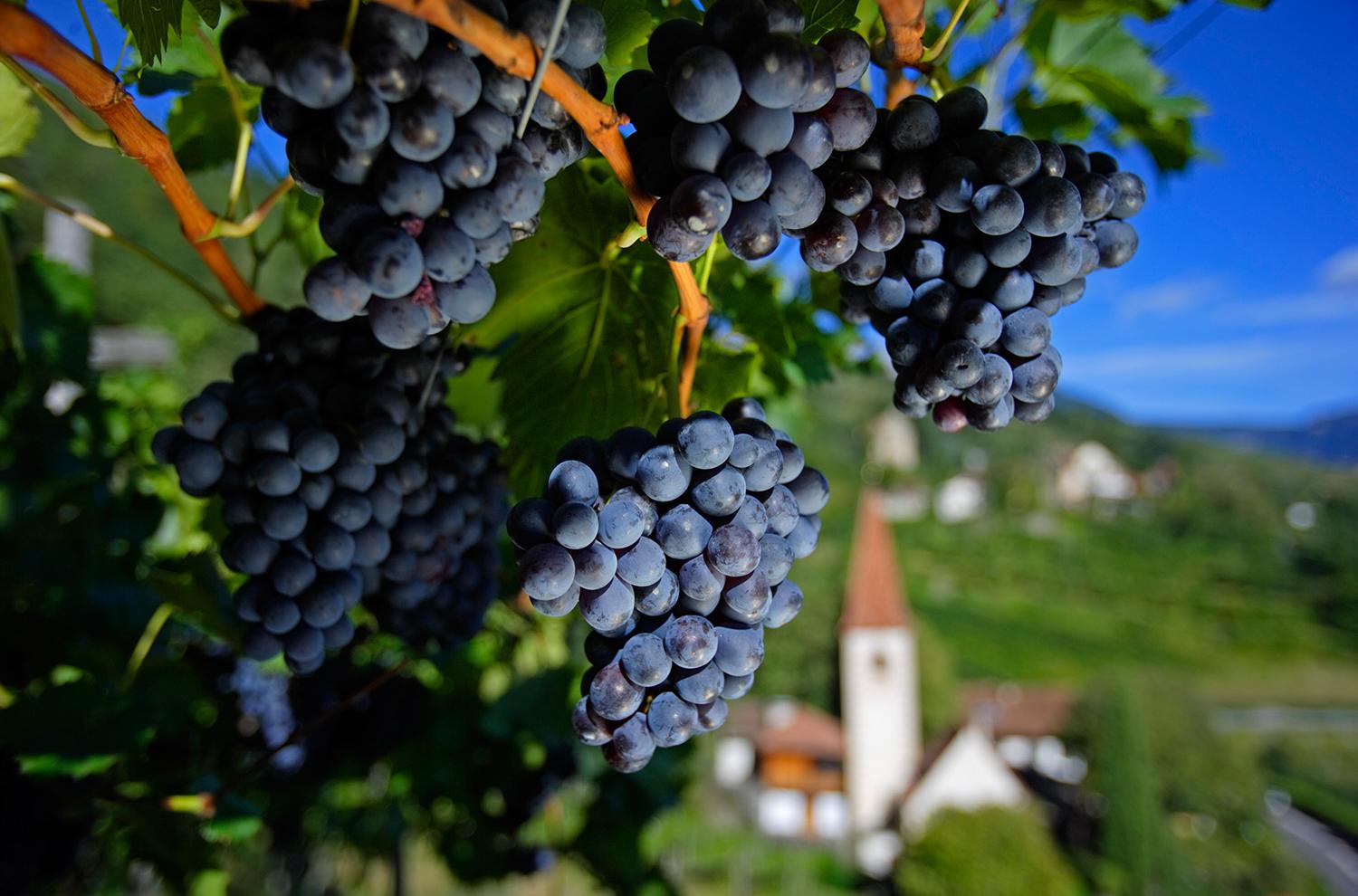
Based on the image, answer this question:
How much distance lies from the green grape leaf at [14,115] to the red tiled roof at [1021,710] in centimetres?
2375

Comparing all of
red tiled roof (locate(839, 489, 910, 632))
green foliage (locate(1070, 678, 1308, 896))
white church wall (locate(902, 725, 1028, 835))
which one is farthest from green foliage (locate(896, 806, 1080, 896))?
red tiled roof (locate(839, 489, 910, 632))

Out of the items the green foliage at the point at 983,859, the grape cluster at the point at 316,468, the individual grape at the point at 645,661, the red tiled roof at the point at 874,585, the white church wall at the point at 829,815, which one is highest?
the red tiled roof at the point at 874,585

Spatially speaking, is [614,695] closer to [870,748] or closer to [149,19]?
[149,19]

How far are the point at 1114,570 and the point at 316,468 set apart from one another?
41.7 metres

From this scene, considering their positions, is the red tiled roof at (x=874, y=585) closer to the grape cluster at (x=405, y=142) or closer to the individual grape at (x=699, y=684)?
the individual grape at (x=699, y=684)

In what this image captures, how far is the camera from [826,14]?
0.55 meters

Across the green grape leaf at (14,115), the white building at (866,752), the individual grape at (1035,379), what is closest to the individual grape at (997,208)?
the individual grape at (1035,379)

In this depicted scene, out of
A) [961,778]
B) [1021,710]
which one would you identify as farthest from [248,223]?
[1021,710]

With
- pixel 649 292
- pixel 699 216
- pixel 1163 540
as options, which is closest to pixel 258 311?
pixel 649 292

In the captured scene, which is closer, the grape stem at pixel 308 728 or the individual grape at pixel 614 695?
the individual grape at pixel 614 695

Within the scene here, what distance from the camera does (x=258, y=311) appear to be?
0.79 metres

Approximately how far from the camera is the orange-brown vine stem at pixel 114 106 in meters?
0.44

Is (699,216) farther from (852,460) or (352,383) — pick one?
(852,460)

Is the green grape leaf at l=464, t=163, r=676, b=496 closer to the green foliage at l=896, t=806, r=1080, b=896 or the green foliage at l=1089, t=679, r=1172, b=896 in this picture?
the green foliage at l=896, t=806, r=1080, b=896
